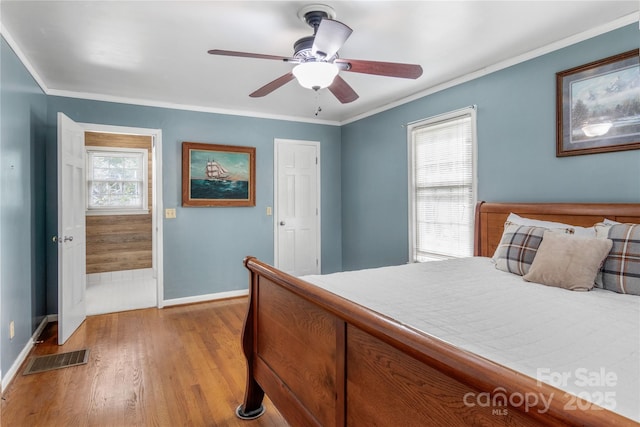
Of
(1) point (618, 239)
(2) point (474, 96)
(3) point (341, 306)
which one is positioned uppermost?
(2) point (474, 96)

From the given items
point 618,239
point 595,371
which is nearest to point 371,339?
point 595,371

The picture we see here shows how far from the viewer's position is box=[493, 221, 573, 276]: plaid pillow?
88.5 inches

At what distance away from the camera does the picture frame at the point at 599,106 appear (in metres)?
2.25

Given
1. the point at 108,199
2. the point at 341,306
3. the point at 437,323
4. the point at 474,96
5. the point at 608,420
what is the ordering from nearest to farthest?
the point at 608,420 < the point at 341,306 < the point at 437,323 < the point at 474,96 < the point at 108,199

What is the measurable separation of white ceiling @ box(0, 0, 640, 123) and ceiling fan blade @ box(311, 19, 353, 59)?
36 cm

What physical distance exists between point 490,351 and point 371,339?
0.38 m

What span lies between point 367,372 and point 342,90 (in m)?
2.04

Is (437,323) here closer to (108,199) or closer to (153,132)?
(153,132)

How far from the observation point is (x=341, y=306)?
48.4 inches

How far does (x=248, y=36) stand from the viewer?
2531 millimetres

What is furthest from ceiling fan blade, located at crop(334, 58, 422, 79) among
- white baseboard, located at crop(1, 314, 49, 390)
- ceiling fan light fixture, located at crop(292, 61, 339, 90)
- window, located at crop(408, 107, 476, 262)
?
white baseboard, located at crop(1, 314, 49, 390)

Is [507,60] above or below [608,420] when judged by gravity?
above

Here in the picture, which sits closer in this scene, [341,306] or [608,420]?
[608,420]

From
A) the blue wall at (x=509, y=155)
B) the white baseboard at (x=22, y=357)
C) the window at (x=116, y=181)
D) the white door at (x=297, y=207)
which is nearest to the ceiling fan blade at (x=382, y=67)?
the blue wall at (x=509, y=155)
